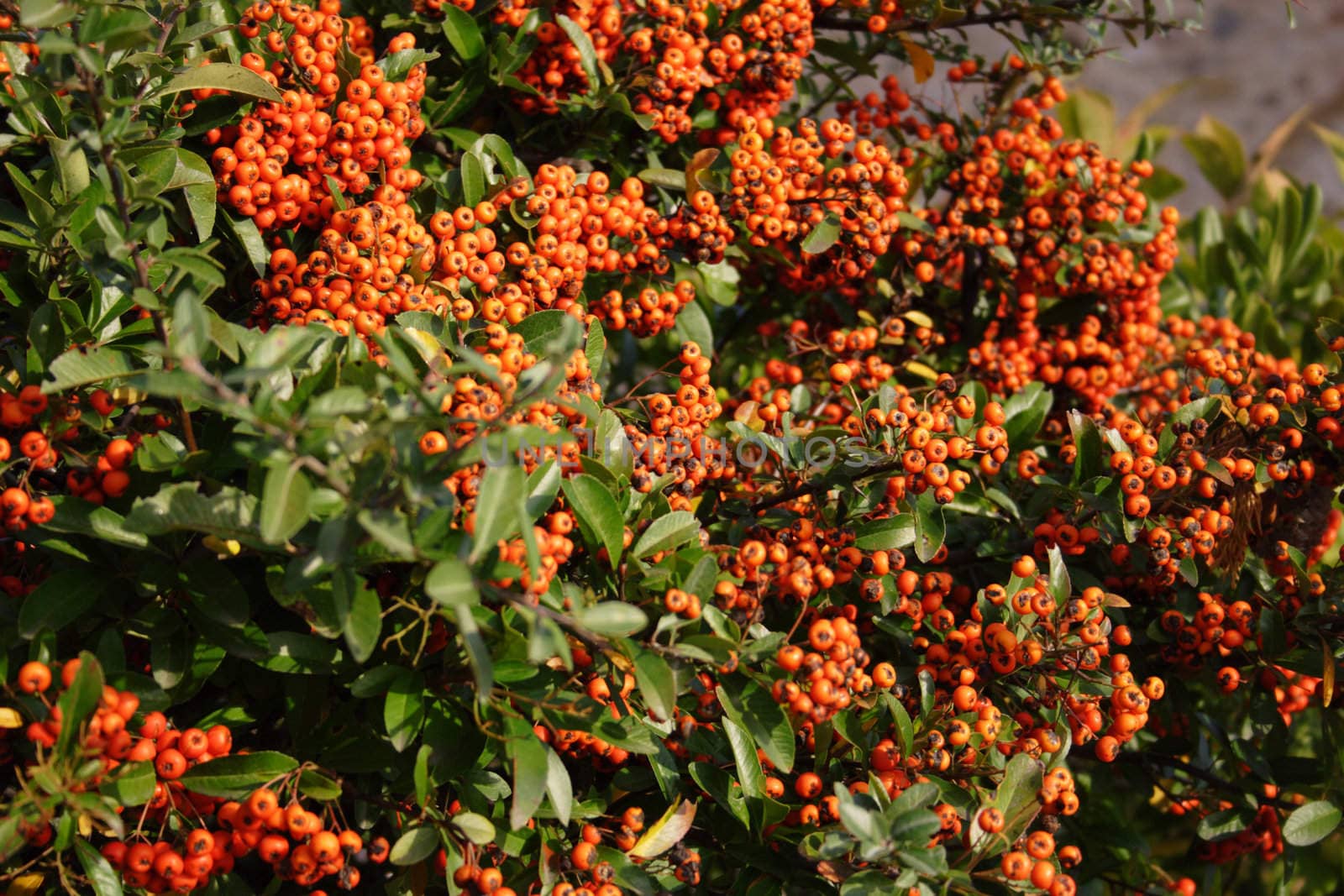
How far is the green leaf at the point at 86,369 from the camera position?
182 centimetres

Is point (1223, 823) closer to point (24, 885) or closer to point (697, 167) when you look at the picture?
point (697, 167)

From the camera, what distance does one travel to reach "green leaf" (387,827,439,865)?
6.42ft

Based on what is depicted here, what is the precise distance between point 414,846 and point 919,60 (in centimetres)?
249

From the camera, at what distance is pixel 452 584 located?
150 cm

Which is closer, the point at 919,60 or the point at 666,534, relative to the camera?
the point at 666,534

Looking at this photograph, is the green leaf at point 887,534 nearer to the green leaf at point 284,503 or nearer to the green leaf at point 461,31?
the green leaf at point 284,503

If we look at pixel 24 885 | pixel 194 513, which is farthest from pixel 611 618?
pixel 24 885

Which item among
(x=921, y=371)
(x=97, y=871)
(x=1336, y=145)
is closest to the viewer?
(x=97, y=871)

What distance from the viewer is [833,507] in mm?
2438

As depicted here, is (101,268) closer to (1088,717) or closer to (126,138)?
(126,138)

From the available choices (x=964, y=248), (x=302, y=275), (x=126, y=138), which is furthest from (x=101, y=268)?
(x=964, y=248)

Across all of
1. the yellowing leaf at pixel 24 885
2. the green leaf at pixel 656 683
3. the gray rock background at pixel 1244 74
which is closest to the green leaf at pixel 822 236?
the green leaf at pixel 656 683

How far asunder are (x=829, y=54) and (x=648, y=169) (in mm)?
896

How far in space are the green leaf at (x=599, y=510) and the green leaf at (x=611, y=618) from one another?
0.35 meters
